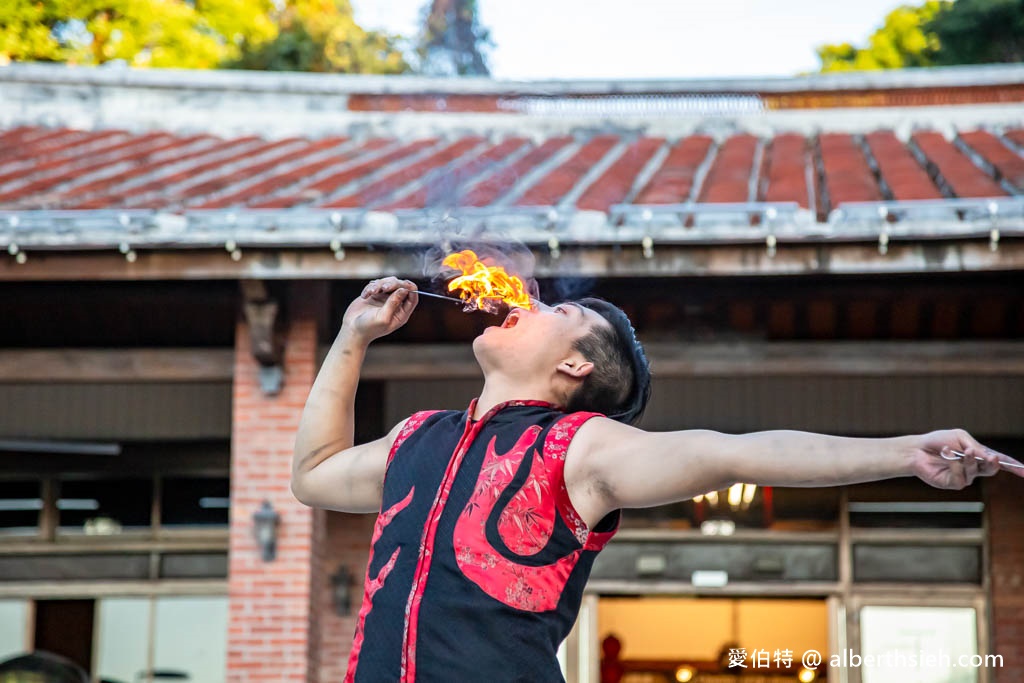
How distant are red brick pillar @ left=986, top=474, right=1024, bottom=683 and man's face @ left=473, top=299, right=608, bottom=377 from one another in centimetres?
646

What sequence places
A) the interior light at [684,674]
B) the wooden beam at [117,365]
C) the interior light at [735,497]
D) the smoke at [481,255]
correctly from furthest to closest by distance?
the interior light at [684,674]
the interior light at [735,497]
the wooden beam at [117,365]
the smoke at [481,255]

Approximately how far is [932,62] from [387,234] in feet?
52.7

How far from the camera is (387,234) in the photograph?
648 centimetres

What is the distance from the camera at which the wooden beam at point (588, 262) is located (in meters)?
6.23

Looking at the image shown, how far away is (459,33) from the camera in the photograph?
2008 centimetres

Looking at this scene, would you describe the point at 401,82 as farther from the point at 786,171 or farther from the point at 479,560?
the point at 479,560

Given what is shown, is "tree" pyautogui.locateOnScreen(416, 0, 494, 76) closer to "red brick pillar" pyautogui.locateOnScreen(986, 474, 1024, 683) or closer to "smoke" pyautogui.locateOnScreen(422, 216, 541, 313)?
"red brick pillar" pyautogui.locateOnScreen(986, 474, 1024, 683)

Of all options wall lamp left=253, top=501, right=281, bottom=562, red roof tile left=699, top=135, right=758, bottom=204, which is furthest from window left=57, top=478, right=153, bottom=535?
red roof tile left=699, top=135, right=758, bottom=204

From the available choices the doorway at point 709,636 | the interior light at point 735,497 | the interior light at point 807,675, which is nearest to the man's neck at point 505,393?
the interior light at point 735,497

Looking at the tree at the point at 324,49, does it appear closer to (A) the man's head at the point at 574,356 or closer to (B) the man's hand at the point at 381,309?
(B) the man's hand at the point at 381,309

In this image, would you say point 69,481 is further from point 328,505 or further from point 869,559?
point 328,505

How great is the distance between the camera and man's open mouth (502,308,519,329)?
2.65m

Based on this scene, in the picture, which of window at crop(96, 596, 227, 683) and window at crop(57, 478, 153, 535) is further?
window at crop(57, 478, 153, 535)

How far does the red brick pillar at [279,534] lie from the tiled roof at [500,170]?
87 cm
